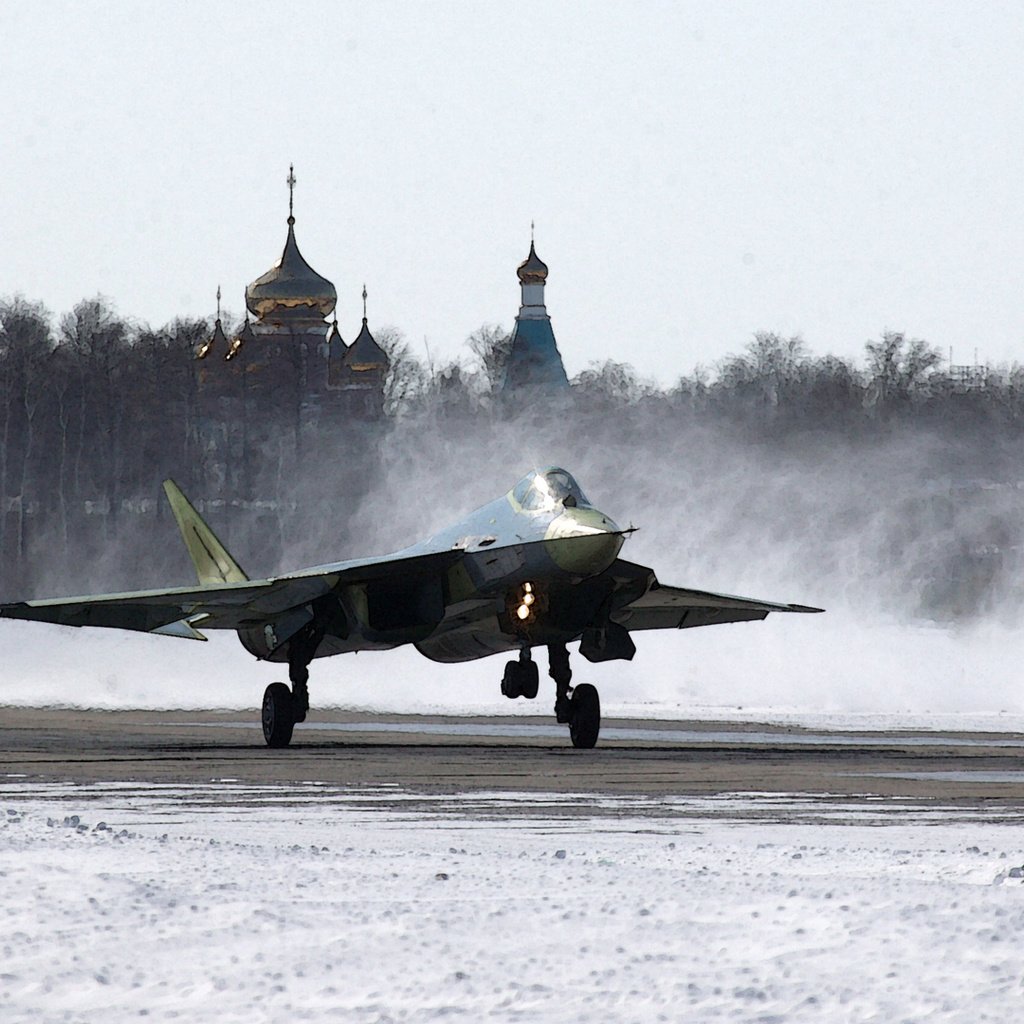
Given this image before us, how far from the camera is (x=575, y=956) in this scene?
7.91 metres

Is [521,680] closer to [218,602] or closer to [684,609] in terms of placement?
[218,602]

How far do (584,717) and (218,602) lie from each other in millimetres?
3917

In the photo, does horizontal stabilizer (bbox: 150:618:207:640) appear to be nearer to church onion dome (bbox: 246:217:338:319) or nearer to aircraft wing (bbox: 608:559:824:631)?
aircraft wing (bbox: 608:559:824:631)

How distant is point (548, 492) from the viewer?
2208 centimetres

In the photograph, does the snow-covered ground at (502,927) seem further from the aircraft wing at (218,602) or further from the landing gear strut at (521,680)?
the aircraft wing at (218,602)

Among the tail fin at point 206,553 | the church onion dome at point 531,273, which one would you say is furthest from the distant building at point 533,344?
the tail fin at point 206,553

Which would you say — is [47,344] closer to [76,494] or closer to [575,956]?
[76,494]

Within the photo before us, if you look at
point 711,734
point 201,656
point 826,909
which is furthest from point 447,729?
point 826,909

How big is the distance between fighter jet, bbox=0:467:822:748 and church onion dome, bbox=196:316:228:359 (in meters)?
86.1

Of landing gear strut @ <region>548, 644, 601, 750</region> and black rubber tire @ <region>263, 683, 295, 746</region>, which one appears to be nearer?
landing gear strut @ <region>548, 644, 601, 750</region>

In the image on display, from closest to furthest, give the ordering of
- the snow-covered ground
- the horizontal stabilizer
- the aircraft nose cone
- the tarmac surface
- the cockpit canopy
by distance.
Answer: the snow-covered ground < the tarmac surface < the aircraft nose cone < the cockpit canopy < the horizontal stabilizer

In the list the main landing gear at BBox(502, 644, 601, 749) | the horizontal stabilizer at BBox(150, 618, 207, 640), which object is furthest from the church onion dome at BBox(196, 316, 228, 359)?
the main landing gear at BBox(502, 644, 601, 749)

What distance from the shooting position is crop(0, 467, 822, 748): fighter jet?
21.8 m

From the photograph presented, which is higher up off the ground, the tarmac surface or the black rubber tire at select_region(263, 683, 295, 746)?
the black rubber tire at select_region(263, 683, 295, 746)
